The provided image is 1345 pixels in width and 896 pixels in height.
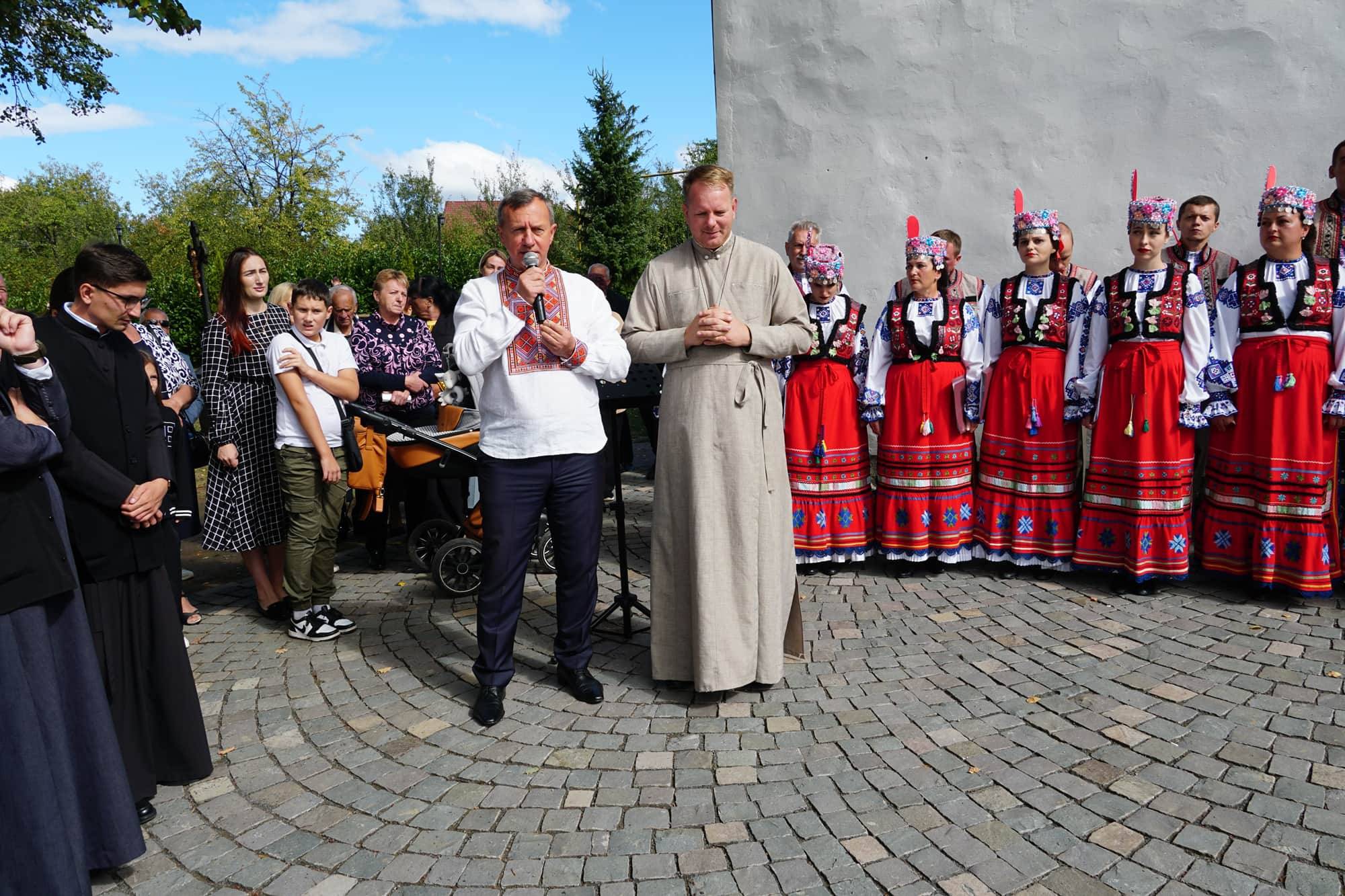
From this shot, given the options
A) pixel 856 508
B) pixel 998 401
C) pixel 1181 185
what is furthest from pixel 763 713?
pixel 1181 185

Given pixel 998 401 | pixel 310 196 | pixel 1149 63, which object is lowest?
pixel 998 401

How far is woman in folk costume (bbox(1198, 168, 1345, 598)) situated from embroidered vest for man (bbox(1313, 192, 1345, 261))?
0.13 metres

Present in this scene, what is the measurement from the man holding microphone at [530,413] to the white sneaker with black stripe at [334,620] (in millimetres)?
1420

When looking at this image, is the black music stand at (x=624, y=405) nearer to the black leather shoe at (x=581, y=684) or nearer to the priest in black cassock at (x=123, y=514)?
the black leather shoe at (x=581, y=684)

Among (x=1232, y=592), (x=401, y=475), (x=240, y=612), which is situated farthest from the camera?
(x=401, y=475)

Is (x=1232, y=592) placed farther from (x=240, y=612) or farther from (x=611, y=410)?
(x=240, y=612)

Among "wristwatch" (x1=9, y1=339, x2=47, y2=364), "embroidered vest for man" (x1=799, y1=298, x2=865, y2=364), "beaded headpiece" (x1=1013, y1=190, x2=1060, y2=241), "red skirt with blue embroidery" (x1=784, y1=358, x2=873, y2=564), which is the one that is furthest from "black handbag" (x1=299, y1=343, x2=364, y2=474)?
"beaded headpiece" (x1=1013, y1=190, x2=1060, y2=241)

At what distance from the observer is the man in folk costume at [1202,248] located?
5.29 m

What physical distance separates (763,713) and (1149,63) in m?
5.71

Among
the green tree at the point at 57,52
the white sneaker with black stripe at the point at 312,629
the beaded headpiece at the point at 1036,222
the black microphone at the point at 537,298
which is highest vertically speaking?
the green tree at the point at 57,52

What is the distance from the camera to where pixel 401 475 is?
240 inches

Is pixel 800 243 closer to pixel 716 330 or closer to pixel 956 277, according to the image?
pixel 956 277

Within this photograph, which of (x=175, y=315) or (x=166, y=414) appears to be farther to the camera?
(x=175, y=315)

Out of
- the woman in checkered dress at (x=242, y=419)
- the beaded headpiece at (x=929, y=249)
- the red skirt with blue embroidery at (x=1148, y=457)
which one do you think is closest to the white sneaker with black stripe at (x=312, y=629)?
the woman in checkered dress at (x=242, y=419)
